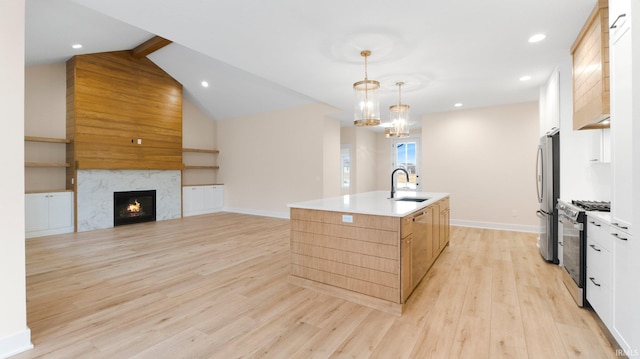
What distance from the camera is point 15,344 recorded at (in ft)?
6.17

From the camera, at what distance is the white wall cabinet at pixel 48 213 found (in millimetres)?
5277

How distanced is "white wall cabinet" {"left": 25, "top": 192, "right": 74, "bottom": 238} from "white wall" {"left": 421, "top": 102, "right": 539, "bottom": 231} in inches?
307

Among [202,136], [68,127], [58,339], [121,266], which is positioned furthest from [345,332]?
[202,136]

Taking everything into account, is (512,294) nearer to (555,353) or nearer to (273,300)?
(555,353)

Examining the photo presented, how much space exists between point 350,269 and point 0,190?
2611mm

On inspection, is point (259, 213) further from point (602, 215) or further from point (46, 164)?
point (602, 215)

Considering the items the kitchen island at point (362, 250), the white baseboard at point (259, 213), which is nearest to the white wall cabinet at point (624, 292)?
the kitchen island at point (362, 250)

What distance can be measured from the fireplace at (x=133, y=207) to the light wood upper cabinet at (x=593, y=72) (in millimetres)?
8110

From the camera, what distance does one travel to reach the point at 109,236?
543 cm

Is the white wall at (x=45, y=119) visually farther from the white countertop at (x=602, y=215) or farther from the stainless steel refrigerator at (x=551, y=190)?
the stainless steel refrigerator at (x=551, y=190)

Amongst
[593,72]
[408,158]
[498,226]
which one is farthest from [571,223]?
[408,158]

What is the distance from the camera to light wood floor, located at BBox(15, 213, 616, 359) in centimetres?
195

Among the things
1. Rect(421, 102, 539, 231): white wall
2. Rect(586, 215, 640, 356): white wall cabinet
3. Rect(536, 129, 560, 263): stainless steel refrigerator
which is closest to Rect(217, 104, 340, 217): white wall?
Rect(421, 102, 539, 231): white wall

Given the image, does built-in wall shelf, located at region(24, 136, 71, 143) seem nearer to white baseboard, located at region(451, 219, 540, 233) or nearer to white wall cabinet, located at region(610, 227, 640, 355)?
white wall cabinet, located at region(610, 227, 640, 355)
